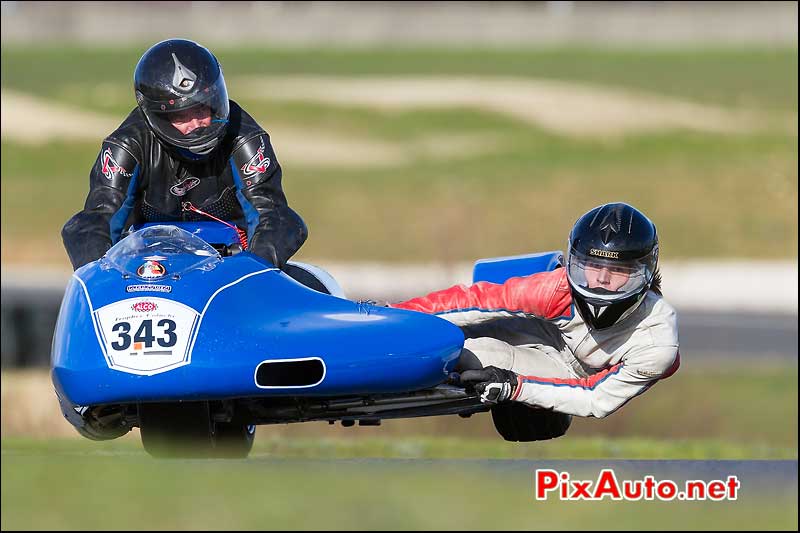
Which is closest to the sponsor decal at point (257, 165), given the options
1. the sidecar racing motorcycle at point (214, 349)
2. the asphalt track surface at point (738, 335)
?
the sidecar racing motorcycle at point (214, 349)

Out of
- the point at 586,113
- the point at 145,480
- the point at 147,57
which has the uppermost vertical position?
the point at 586,113

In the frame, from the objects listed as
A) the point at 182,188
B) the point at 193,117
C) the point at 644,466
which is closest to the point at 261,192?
the point at 182,188

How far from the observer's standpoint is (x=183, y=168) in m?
8.41

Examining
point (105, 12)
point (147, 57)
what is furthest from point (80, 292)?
point (105, 12)

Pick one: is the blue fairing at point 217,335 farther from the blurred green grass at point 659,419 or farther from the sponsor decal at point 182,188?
the blurred green grass at point 659,419

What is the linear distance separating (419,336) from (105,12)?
1670 inches

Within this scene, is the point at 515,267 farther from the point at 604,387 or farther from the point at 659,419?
the point at 659,419

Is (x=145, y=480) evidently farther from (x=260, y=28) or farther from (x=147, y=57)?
(x=260, y=28)

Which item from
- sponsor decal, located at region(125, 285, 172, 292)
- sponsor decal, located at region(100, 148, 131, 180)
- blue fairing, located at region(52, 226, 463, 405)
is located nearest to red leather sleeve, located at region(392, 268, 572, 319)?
blue fairing, located at region(52, 226, 463, 405)

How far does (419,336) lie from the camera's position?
712 cm

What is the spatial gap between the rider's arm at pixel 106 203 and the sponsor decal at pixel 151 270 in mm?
932

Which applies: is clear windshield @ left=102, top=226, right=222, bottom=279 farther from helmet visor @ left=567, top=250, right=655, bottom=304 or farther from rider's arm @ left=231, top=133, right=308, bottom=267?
helmet visor @ left=567, top=250, right=655, bottom=304

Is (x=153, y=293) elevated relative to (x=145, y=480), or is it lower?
elevated

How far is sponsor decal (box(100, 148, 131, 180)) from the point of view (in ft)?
26.7
